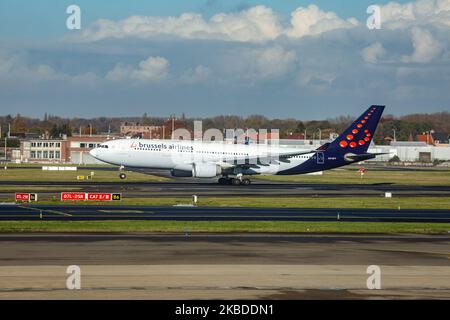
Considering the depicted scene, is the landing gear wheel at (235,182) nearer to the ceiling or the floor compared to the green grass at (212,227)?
nearer to the ceiling

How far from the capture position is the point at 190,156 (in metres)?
76.0

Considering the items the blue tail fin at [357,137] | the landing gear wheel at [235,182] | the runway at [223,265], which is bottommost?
the runway at [223,265]

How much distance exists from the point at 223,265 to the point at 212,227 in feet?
37.3

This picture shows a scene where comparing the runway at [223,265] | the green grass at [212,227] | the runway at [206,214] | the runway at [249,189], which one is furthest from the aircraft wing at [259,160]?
the runway at [223,265]

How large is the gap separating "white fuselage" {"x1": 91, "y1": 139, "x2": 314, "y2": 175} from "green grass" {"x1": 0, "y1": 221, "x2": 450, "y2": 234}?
34572 mm

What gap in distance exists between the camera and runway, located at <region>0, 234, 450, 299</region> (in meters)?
22.5

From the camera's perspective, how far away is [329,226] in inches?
1576

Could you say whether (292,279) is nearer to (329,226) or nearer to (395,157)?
(329,226)

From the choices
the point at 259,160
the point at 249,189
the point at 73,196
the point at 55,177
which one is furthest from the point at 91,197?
the point at 55,177

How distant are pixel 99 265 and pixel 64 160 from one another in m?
125

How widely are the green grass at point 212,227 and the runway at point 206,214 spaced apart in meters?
2.43

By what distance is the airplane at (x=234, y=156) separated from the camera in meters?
75.9

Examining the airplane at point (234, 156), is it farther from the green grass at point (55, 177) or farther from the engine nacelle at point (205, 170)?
the green grass at point (55, 177)

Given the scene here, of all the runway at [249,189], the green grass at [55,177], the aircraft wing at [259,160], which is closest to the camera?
the runway at [249,189]
